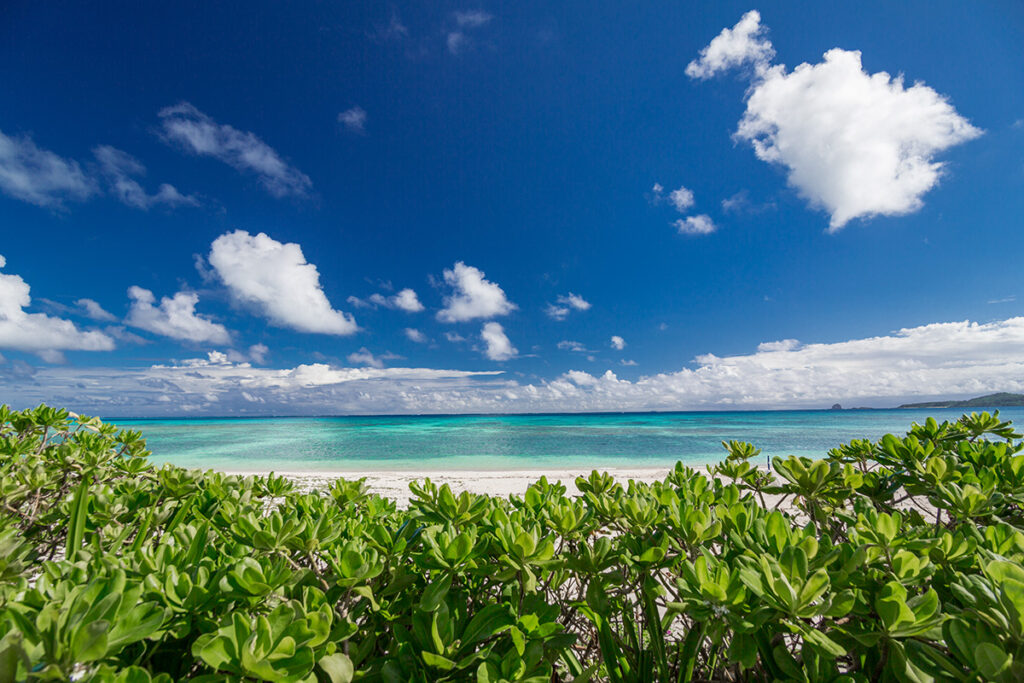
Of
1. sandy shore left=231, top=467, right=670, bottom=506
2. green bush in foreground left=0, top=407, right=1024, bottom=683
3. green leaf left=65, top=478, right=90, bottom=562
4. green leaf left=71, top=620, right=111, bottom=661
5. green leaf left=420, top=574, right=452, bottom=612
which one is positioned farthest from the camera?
sandy shore left=231, top=467, right=670, bottom=506

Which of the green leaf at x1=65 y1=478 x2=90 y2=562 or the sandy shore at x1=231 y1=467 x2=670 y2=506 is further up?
the green leaf at x1=65 y1=478 x2=90 y2=562

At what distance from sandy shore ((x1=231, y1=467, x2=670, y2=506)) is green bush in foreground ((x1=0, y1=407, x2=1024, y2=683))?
28.0 ft

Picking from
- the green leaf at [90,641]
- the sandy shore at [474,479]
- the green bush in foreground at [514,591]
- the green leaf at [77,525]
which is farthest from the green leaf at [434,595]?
the sandy shore at [474,479]

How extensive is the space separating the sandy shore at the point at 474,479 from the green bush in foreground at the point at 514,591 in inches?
336

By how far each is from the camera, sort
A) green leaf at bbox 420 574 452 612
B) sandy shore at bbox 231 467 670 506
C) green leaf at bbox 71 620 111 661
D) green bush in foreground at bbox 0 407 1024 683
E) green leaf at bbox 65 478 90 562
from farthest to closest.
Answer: sandy shore at bbox 231 467 670 506 < green leaf at bbox 65 478 90 562 < green leaf at bbox 420 574 452 612 < green bush in foreground at bbox 0 407 1024 683 < green leaf at bbox 71 620 111 661

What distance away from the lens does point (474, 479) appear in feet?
44.6

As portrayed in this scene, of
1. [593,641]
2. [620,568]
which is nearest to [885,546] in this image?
[620,568]

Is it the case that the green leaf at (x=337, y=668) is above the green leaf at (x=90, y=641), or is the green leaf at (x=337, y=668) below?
below

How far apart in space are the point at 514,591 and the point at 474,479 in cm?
1304

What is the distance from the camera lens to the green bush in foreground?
2.61 feet

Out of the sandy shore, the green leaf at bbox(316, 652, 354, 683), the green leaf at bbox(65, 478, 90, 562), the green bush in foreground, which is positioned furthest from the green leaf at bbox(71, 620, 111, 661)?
the sandy shore

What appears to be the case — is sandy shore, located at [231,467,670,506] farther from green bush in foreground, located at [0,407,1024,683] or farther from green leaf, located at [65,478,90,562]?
green bush in foreground, located at [0,407,1024,683]

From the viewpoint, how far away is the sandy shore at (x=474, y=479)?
10961mm

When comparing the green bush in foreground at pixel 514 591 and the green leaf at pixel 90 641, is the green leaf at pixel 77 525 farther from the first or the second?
the green leaf at pixel 90 641
